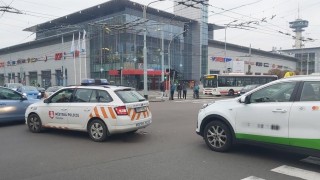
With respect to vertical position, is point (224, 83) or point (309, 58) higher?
point (309, 58)

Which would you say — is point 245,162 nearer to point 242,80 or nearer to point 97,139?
point 97,139

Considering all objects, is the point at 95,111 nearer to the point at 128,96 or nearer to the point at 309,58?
the point at 128,96

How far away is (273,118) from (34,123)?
6983 millimetres

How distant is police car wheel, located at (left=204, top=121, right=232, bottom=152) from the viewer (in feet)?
21.8

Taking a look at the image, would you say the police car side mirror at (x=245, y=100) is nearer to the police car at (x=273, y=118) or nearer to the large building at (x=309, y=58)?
the police car at (x=273, y=118)

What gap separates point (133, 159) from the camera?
6.24 meters

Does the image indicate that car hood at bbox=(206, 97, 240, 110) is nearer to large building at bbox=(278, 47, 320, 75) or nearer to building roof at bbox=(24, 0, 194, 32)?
building roof at bbox=(24, 0, 194, 32)

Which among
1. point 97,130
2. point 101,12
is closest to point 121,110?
point 97,130

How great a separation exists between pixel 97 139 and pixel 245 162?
3852 millimetres

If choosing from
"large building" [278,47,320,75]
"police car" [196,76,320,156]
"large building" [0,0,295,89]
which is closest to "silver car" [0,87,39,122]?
"police car" [196,76,320,156]

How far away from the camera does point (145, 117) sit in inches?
336

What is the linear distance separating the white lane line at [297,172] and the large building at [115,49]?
129 ft

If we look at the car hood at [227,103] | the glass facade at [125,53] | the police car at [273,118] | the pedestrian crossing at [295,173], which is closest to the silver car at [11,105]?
the police car at [273,118]

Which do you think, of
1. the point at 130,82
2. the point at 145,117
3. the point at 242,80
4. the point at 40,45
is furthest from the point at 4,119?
the point at 40,45
